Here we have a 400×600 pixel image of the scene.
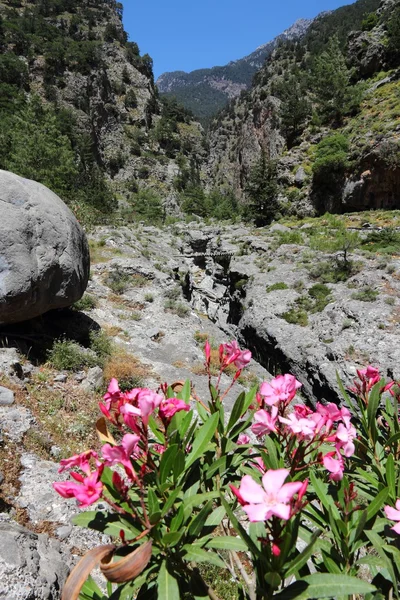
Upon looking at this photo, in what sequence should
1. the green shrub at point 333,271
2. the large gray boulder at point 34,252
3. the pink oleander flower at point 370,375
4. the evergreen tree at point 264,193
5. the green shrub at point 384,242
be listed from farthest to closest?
1. the evergreen tree at point 264,193
2. the green shrub at point 384,242
3. the green shrub at point 333,271
4. the large gray boulder at point 34,252
5. the pink oleander flower at point 370,375

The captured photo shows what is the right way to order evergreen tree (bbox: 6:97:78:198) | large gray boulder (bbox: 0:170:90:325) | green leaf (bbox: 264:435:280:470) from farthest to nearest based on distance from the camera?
evergreen tree (bbox: 6:97:78:198), large gray boulder (bbox: 0:170:90:325), green leaf (bbox: 264:435:280:470)

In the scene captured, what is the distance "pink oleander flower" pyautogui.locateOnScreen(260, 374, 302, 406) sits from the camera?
4.38 feet

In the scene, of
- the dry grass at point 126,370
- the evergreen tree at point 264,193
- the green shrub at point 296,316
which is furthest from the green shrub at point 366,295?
the evergreen tree at point 264,193

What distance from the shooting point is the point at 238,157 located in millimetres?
63656

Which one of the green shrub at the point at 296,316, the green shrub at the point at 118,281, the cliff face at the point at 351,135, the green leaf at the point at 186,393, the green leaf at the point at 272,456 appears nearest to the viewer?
the green leaf at the point at 272,456

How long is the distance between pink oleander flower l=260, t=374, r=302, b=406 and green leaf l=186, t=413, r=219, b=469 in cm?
26

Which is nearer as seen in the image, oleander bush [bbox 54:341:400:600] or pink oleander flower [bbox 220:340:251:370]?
oleander bush [bbox 54:341:400:600]

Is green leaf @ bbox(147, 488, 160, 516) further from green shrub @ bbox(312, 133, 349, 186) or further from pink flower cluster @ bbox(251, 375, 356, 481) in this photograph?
green shrub @ bbox(312, 133, 349, 186)

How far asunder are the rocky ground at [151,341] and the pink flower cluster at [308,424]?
1.76 metres

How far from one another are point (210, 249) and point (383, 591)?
2156 centimetres

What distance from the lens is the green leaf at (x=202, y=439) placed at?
1.44 m

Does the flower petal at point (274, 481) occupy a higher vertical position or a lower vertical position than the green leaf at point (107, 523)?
higher

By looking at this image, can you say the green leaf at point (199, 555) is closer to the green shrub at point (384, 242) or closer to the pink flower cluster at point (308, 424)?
the pink flower cluster at point (308, 424)

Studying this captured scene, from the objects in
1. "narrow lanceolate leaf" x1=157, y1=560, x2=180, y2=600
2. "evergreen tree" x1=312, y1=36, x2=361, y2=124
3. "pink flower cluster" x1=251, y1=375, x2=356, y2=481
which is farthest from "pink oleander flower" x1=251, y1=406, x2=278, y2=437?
"evergreen tree" x1=312, y1=36, x2=361, y2=124
